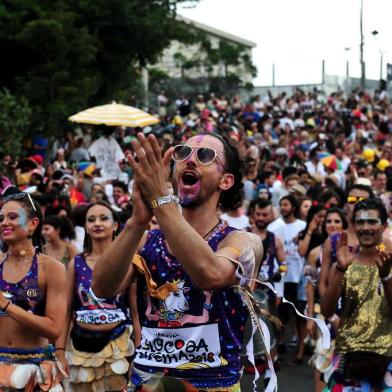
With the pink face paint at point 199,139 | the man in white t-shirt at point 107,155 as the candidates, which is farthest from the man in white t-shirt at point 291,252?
the pink face paint at point 199,139

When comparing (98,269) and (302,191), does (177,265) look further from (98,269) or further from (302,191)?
(302,191)

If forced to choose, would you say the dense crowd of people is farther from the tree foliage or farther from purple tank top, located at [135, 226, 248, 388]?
the tree foliage

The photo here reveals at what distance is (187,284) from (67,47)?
15.5 m

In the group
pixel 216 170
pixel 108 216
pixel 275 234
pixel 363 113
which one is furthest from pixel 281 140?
pixel 216 170

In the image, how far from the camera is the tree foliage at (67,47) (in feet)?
60.3

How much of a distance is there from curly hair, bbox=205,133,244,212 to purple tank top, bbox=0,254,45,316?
5.95 ft

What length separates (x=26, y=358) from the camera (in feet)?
17.8

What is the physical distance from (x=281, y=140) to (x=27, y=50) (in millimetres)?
7293

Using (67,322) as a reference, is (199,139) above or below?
above

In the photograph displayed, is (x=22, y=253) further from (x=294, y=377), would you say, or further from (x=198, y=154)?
(x=294, y=377)

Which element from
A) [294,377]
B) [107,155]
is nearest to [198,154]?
[294,377]

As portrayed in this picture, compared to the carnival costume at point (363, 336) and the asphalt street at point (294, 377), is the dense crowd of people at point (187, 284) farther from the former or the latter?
the asphalt street at point (294, 377)

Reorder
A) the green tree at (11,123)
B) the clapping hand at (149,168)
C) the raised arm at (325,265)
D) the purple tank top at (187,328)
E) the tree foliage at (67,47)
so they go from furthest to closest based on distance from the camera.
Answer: the tree foliage at (67,47) < the green tree at (11,123) < the raised arm at (325,265) < the purple tank top at (187,328) < the clapping hand at (149,168)

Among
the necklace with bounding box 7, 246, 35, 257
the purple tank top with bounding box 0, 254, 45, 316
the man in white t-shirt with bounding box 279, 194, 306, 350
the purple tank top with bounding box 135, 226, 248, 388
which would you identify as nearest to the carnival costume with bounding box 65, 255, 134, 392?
the necklace with bounding box 7, 246, 35, 257
